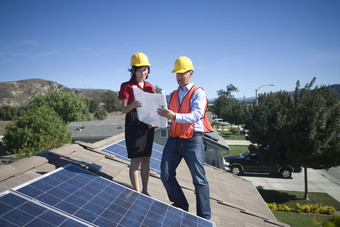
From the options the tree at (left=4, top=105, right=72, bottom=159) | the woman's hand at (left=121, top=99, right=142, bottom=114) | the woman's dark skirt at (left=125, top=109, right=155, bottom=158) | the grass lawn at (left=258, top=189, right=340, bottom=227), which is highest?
the woman's hand at (left=121, top=99, right=142, bottom=114)

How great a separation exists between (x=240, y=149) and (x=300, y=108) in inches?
741

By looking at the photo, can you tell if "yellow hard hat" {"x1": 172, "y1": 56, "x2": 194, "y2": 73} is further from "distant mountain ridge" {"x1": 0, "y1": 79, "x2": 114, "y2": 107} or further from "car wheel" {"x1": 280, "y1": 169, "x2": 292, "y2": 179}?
"distant mountain ridge" {"x1": 0, "y1": 79, "x2": 114, "y2": 107}

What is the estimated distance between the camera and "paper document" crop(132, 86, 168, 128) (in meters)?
3.53

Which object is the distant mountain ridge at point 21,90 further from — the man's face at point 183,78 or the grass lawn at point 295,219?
the man's face at point 183,78

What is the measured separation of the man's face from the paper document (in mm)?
640

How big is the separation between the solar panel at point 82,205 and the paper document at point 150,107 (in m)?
1.08

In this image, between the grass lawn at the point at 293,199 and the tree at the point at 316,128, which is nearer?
the grass lawn at the point at 293,199

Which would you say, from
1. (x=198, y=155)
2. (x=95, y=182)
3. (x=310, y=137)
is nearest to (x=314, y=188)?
(x=310, y=137)

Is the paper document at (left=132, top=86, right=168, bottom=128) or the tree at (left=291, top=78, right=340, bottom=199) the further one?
the tree at (left=291, top=78, right=340, bottom=199)

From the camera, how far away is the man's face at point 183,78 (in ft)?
12.9

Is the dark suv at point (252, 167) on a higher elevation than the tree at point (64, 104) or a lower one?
lower

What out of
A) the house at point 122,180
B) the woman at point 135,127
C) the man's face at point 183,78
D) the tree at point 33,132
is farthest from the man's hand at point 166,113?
the tree at point 33,132

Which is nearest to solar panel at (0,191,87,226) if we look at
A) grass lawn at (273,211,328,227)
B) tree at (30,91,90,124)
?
grass lawn at (273,211,328,227)

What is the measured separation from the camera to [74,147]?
18.3ft
